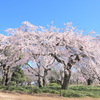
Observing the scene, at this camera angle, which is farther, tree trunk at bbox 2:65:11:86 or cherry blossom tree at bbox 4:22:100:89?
tree trunk at bbox 2:65:11:86

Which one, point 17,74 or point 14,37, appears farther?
point 17,74

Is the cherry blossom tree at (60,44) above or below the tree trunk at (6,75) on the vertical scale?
above

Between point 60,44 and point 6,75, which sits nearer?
point 60,44

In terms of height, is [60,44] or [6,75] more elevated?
[60,44]

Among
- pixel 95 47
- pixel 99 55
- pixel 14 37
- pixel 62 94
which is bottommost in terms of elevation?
pixel 62 94

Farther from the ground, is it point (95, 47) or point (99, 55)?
point (95, 47)

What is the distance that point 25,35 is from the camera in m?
10.5

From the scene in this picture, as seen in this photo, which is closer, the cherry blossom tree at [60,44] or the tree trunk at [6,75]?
the cherry blossom tree at [60,44]

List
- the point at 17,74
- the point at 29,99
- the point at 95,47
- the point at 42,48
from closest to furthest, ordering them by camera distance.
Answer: the point at 29,99 → the point at 42,48 → the point at 95,47 → the point at 17,74

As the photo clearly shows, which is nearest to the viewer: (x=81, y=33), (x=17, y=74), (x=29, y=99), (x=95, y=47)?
(x=29, y=99)

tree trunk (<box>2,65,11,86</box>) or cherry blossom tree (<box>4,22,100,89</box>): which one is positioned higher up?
cherry blossom tree (<box>4,22,100,89</box>)

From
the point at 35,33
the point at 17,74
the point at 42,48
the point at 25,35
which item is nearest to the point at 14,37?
the point at 25,35

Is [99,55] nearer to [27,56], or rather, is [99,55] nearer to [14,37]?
[27,56]

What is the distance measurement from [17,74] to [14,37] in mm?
16829
